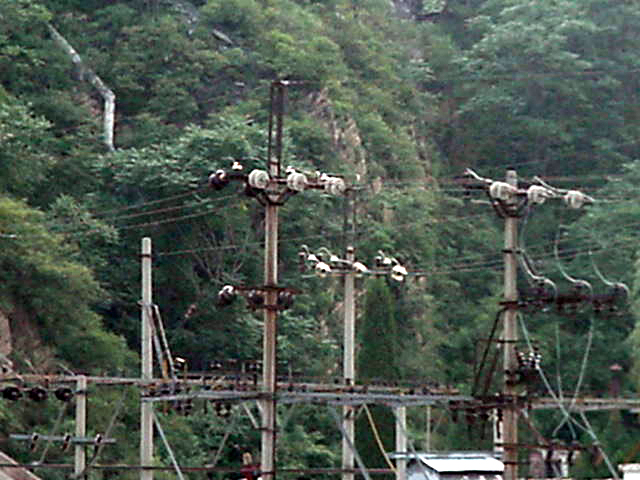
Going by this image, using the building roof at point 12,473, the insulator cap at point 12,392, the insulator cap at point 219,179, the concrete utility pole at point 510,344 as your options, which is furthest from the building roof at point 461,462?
the concrete utility pole at point 510,344

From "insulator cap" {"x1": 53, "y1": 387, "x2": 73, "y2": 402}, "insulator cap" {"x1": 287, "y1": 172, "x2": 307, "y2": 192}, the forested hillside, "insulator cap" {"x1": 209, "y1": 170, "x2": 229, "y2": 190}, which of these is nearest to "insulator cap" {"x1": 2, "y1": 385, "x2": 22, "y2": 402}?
"insulator cap" {"x1": 53, "y1": 387, "x2": 73, "y2": 402}

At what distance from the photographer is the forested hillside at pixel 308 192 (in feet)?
258

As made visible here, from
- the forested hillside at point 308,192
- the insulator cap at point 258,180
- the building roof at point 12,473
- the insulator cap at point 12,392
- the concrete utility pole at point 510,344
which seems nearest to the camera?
the concrete utility pole at point 510,344

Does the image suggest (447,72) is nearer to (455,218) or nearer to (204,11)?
(455,218)

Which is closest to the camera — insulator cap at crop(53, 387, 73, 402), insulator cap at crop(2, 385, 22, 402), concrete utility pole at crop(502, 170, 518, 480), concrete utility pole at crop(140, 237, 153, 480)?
concrete utility pole at crop(502, 170, 518, 480)

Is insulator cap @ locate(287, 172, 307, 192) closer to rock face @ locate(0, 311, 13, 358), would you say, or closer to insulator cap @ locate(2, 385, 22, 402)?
insulator cap @ locate(2, 385, 22, 402)

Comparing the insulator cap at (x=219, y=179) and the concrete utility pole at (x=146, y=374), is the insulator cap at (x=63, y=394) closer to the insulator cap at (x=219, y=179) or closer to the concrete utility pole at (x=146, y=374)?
the concrete utility pole at (x=146, y=374)

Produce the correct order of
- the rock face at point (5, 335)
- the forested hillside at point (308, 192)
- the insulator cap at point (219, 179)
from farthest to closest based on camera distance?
the forested hillside at point (308, 192)
the rock face at point (5, 335)
the insulator cap at point (219, 179)

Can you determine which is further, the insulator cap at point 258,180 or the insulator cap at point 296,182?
the insulator cap at point 258,180

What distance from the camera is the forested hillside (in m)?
78.6

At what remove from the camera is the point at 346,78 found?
323 feet

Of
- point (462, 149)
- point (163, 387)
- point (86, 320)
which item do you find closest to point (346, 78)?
point (462, 149)

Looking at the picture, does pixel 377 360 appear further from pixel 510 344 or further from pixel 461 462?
pixel 510 344

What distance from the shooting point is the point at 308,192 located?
8412 centimetres
